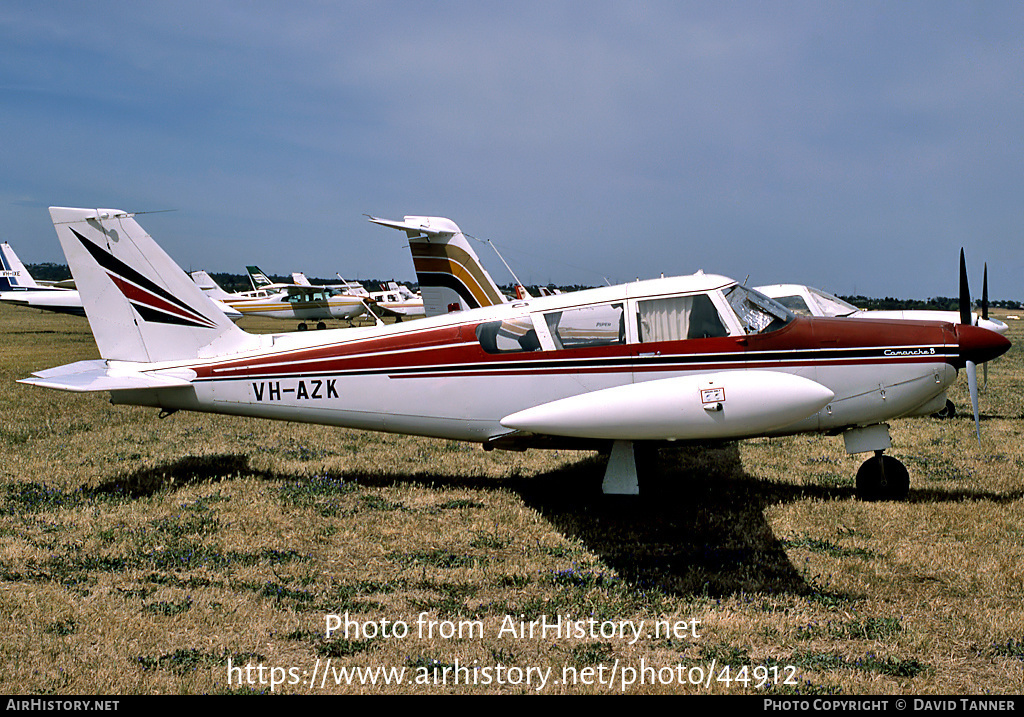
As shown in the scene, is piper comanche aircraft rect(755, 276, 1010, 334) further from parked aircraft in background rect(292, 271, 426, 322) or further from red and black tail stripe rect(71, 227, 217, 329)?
parked aircraft in background rect(292, 271, 426, 322)

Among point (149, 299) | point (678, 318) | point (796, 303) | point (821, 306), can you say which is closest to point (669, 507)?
point (678, 318)

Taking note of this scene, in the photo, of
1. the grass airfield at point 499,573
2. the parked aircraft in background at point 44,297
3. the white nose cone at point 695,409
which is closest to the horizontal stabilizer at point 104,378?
the grass airfield at point 499,573

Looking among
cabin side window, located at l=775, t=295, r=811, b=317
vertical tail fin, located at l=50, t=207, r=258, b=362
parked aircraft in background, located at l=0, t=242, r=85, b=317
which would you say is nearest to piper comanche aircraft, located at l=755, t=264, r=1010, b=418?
cabin side window, located at l=775, t=295, r=811, b=317

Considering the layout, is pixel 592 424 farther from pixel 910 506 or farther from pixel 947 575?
pixel 910 506

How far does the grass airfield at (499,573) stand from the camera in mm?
4379

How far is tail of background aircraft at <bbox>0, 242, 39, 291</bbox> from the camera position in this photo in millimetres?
46125

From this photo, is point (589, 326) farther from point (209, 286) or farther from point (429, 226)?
point (209, 286)

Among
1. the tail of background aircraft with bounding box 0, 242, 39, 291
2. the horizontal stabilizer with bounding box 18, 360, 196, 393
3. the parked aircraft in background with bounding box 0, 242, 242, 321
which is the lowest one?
the horizontal stabilizer with bounding box 18, 360, 196, 393

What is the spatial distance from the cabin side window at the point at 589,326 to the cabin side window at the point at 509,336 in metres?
0.21

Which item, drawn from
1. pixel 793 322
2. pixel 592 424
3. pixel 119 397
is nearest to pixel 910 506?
pixel 793 322

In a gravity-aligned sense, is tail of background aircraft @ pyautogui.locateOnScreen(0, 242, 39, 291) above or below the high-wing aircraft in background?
above

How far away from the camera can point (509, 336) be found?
738 cm

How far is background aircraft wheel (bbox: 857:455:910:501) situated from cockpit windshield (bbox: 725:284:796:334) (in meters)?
1.94

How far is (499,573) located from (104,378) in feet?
15.8
